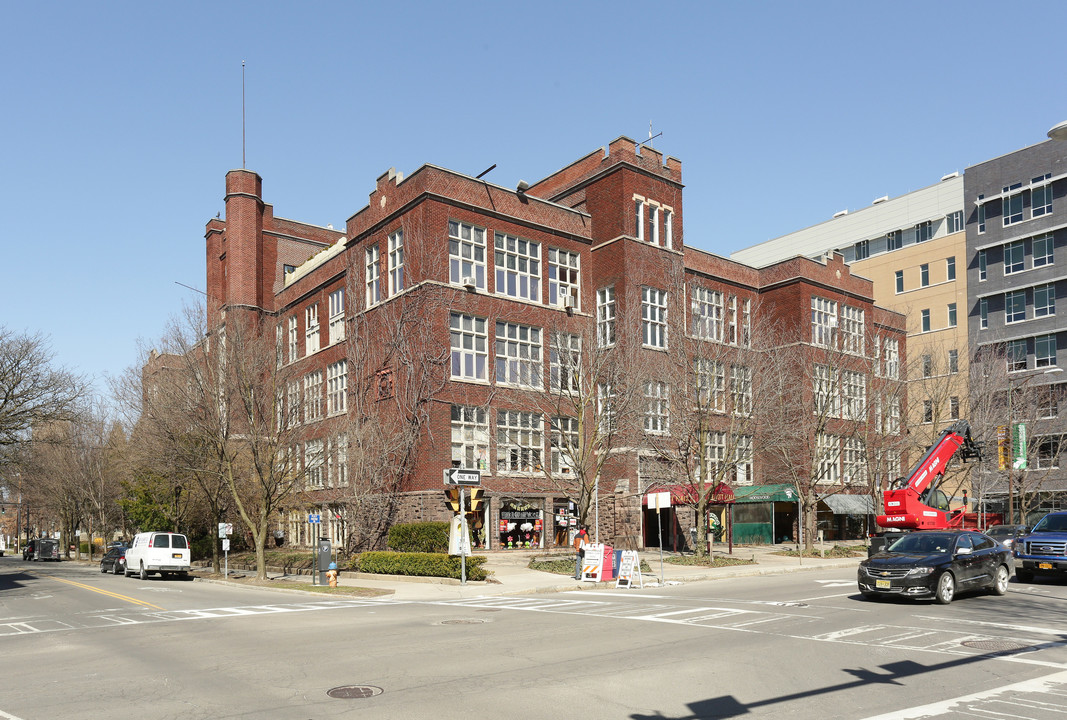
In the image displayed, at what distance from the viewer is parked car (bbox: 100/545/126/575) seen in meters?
42.5

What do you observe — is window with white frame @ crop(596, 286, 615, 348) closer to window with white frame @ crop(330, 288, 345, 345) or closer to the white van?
window with white frame @ crop(330, 288, 345, 345)

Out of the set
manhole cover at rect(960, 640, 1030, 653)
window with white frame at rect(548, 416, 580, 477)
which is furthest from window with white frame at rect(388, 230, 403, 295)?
manhole cover at rect(960, 640, 1030, 653)

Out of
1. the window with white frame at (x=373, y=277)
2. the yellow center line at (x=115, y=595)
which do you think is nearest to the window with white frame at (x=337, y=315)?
the window with white frame at (x=373, y=277)

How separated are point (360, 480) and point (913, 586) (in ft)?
80.4

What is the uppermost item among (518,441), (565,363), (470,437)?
(565,363)

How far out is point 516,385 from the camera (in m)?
38.7

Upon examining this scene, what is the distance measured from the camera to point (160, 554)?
123 feet

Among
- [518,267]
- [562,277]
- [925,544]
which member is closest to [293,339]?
[518,267]

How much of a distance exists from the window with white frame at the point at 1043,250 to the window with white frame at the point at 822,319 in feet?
68.9

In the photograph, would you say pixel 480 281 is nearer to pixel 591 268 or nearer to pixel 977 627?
pixel 591 268

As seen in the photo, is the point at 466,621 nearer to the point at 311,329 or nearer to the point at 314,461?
the point at 314,461

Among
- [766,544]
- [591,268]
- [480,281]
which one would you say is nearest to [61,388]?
[480,281]

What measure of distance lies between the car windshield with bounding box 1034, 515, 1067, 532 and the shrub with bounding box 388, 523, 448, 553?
19.3 meters

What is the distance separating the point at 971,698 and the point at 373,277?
3546cm
